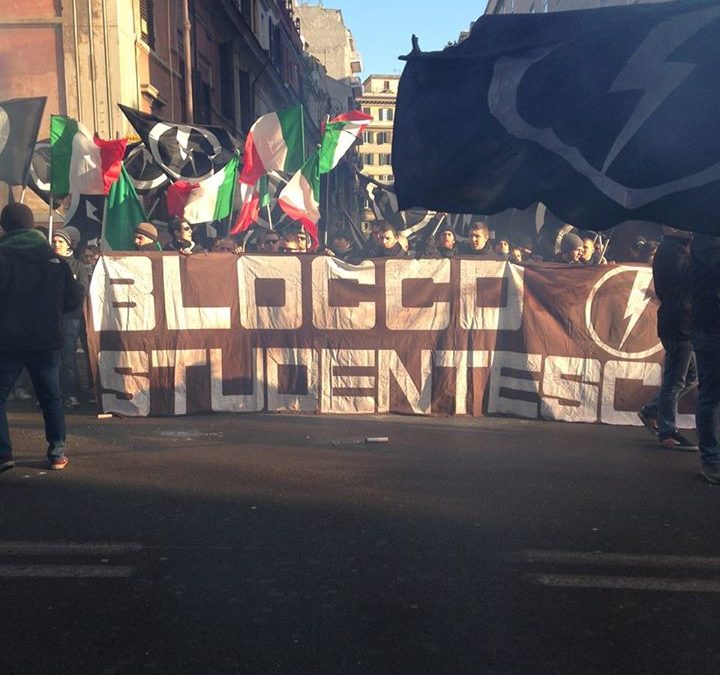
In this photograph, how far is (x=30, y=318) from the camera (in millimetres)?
5516

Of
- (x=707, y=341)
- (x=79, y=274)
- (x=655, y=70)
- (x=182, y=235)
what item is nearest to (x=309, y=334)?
(x=182, y=235)

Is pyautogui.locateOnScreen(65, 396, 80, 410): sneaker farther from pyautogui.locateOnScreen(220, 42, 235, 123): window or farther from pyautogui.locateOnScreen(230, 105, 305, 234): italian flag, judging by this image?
pyautogui.locateOnScreen(220, 42, 235, 123): window

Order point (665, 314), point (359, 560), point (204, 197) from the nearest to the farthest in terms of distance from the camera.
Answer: point (359, 560) < point (665, 314) < point (204, 197)

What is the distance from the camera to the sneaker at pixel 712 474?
16.9 ft

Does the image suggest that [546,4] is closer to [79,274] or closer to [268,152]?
[268,152]

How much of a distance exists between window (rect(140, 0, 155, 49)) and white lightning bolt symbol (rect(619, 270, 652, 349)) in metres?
13.9

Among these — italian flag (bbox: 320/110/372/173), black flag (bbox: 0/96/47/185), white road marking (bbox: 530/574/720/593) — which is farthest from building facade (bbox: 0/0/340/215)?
white road marking (bbox: 530/574/720/593)

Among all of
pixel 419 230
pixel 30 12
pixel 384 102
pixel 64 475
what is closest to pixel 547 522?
pixel 64 475

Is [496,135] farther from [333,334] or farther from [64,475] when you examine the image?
[333,334]

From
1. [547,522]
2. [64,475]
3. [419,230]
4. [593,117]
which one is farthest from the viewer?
[419,230]

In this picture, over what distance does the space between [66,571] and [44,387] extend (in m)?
2.32

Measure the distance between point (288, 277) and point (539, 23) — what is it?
4569 mm

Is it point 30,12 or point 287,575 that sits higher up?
point 30,12

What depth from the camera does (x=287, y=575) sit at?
357 cm
